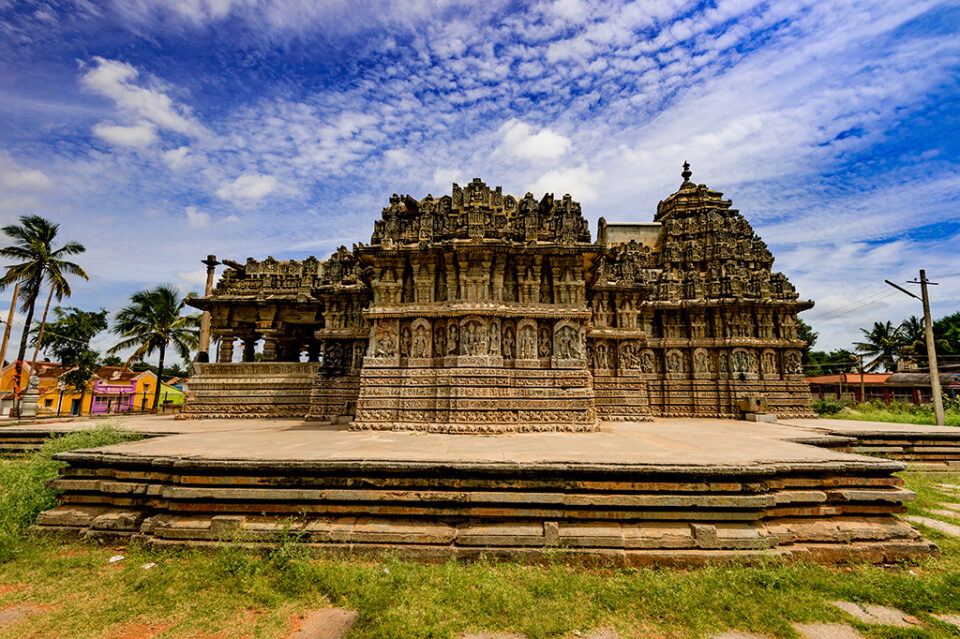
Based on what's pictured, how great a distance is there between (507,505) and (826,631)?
3.10 m

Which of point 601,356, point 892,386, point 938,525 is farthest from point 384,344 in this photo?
point 892,386

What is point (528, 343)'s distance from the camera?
1105cm

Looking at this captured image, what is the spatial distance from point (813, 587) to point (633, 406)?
45.6 ft

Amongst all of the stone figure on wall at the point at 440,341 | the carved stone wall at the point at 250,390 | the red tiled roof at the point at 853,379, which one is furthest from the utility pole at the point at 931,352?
the red tiled roof at the point at 853,379

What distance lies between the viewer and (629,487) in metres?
5.05

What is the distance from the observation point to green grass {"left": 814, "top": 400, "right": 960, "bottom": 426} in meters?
17.9

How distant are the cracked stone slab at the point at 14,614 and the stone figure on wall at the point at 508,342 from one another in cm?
897

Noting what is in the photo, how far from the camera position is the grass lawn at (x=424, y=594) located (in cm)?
350

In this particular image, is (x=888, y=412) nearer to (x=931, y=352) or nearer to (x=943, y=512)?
(x=931, y=352)

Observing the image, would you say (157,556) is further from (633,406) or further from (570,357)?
(633,406)

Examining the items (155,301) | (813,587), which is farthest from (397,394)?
(155,301)

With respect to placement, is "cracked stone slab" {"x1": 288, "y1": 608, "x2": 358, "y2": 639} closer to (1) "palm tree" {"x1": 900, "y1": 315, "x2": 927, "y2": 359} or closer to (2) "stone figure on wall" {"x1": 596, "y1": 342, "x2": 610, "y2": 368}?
(2) "stone figure on wall" {"x1": 596, "y1": 342, "x2": 610, "y2": 368}

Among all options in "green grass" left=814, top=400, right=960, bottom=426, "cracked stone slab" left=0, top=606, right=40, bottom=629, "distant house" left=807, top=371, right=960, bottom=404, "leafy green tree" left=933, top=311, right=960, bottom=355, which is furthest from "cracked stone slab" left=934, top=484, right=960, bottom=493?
"leafy green tree" left=933, top=311, right=960, bottom=355

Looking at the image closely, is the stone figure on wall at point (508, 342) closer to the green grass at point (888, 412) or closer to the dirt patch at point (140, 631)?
the dirt patch at point (140, 631)
